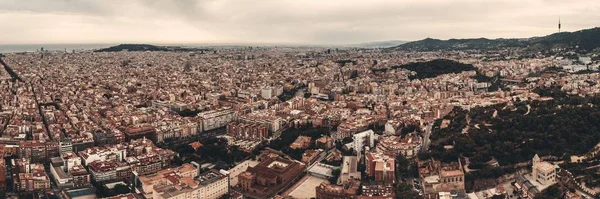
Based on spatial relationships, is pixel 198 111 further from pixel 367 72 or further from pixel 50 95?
pixel 367 72

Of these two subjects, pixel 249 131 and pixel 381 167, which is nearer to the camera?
pixel 381 167

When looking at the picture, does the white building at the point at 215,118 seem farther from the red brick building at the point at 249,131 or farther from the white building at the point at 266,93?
the white building at the point at 266,93

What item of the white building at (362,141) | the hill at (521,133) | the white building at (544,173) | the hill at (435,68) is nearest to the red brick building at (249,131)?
the white building at (362,141)

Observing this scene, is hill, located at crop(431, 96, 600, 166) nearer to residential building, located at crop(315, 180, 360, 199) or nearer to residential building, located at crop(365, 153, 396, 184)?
residential building, located at crop(365, 153, 396, 184)

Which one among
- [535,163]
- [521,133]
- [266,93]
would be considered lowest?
[535,163]

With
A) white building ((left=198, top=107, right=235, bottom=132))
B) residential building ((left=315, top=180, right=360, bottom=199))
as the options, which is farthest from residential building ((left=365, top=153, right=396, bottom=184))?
white building ((left=198, top=107, right=235, bottom=132))

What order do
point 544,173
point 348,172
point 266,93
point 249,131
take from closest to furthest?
point 544,173, point 348,172, point 249,131, point 266,93

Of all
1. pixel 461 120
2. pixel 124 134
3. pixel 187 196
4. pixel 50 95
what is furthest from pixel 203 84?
pixel 187 196

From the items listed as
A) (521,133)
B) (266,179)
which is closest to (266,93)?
(266,179)

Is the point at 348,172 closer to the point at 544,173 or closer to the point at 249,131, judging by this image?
the point at 544,173
